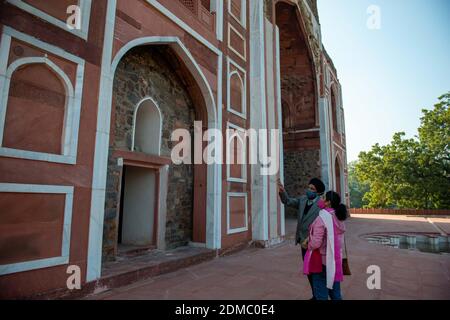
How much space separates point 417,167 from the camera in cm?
2345

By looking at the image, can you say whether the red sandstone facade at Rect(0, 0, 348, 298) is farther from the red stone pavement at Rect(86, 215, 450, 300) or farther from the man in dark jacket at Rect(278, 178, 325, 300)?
the man in dark jacket at Rect(278, 178, 325, 300)

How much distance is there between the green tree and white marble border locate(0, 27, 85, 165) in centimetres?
2606

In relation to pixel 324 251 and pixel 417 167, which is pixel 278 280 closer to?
pixel 324 251

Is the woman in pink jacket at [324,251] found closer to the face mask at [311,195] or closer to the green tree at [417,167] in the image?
the face mask at [311,195]

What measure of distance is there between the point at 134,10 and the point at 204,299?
4.81 meters

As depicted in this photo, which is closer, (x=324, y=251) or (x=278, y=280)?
(x=324, y=251)

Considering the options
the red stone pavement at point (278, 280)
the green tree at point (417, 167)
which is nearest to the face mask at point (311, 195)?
the red stone pavement at point (278, 280)

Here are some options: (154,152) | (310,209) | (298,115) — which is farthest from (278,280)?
(298,115)

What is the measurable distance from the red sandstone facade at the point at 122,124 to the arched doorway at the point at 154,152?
0.03 m

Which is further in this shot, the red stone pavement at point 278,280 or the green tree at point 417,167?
the green tree at point 417,167

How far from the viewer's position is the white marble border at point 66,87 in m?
3.10

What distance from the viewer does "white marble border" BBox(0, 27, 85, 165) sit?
310cm

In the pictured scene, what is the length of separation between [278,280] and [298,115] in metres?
12.9

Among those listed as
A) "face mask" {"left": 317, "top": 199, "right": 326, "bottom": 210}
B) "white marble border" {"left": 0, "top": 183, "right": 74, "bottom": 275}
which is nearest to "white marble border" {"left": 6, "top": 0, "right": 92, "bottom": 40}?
"white marble border" {"left": 0, "top": 183, "right": 74, "bottom": 275}
